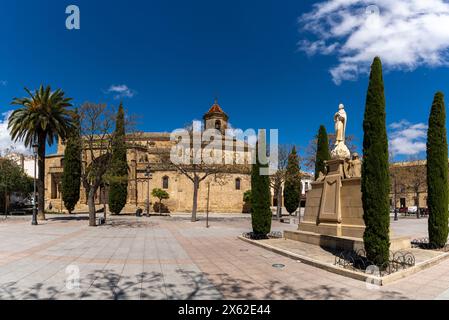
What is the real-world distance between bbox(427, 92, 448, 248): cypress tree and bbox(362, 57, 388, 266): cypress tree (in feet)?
19.0

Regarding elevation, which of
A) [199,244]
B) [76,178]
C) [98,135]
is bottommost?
[199,244]

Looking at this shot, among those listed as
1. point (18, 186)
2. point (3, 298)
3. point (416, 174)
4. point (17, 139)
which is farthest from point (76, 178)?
point (416, 174)

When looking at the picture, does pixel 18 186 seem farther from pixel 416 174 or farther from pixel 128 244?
pixel 416 174

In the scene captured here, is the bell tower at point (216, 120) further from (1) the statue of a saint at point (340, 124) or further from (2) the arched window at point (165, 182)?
(1) the statue of a saint at point (340, 124)

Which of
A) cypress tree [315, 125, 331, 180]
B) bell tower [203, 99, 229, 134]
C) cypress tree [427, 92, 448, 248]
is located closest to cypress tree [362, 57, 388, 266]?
cypress tree [427, 92, 448, 248]

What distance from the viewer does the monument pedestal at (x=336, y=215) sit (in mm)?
12359

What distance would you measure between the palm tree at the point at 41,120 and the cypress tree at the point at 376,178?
78.4 ft

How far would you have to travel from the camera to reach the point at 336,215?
13180 millimetres

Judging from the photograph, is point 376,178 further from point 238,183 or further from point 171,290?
point 238,183

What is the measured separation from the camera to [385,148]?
362 inches

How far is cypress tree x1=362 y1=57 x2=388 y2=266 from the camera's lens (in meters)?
8.80

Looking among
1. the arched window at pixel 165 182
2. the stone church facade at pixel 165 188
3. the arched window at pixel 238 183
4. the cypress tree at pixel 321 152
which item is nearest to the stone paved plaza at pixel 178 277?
the cypress tree at pixel 321 152
